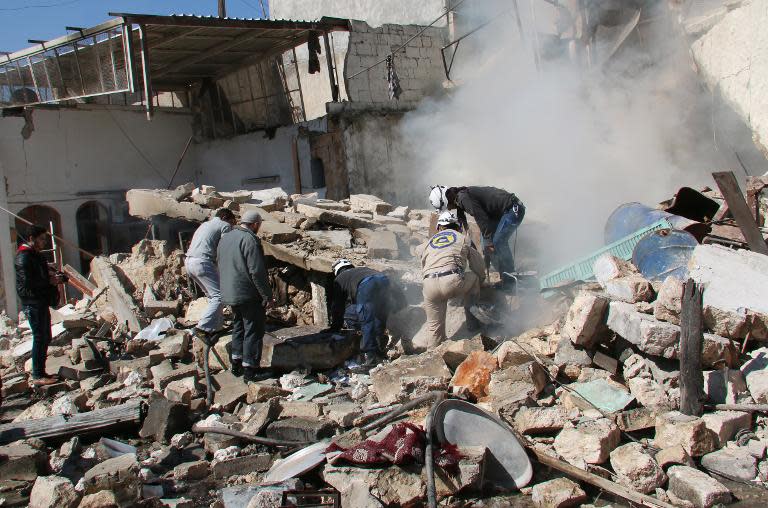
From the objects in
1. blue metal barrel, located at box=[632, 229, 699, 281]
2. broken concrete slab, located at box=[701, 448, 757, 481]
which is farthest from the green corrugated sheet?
broken concrete slab, located at box=[701, 448, 757, 481]

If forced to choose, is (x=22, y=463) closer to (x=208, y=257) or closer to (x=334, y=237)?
(x=208, y=257)

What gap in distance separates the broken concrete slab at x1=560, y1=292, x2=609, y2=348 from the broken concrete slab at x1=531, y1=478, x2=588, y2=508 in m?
1.55

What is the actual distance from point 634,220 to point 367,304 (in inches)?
133

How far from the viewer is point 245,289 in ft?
21.6

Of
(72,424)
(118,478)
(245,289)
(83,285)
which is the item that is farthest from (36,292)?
(83,285)

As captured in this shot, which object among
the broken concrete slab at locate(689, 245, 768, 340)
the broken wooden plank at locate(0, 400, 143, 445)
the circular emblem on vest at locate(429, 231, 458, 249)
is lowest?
the broken wooden plank at locate(0, 400, 143, 445)

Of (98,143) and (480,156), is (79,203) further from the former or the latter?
(480,156)

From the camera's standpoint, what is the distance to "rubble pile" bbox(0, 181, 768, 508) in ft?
13.8

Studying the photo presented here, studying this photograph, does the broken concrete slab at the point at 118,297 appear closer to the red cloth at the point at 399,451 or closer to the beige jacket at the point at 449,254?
the beige jacket at the point at 449,254

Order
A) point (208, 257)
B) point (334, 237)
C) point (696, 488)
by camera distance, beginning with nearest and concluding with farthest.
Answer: point (696, 488) < point (208, 257) < point (334, 237)

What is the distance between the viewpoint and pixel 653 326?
5.00 metres

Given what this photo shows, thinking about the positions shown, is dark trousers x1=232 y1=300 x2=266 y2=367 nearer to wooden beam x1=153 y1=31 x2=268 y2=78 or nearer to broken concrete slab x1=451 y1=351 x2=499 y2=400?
broken concrete slab x1=451 y1=351 x2=499 y2=400

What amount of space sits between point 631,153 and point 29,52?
1186 centimetres

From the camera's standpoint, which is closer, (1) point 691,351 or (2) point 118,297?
(1) point 691,351
